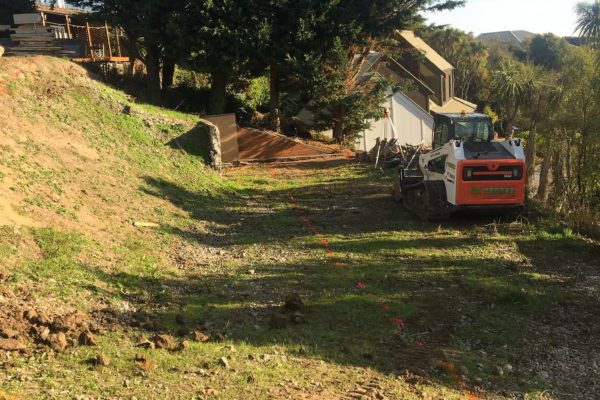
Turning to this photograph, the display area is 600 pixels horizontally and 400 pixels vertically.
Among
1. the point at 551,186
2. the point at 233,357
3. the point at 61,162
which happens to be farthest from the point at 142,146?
the point at 551,186

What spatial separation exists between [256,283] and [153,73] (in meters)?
20.5

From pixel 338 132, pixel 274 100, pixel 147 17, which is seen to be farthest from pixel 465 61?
pixel 147 17

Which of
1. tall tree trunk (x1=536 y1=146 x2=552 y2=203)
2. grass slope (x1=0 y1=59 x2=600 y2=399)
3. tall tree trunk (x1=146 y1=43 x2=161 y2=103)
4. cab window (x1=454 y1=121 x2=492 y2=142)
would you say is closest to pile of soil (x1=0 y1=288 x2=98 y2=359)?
grass slope (x1=0 y1=59 x2=600 y2=399)

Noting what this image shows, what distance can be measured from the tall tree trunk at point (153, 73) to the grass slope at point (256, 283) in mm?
10727

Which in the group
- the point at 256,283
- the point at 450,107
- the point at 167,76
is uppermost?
the point at 167,76

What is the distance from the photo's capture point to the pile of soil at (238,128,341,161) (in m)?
25.5

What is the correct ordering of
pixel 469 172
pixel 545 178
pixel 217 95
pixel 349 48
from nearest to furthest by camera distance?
1. pixel 469 172
2. pixel 545 178
3. pixel 349 48
4. pixel 217 95

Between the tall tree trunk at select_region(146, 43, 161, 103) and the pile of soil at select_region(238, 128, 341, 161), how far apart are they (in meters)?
4.71

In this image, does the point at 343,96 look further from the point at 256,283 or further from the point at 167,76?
the point at 256,283

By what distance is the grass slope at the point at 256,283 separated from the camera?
19.0ft

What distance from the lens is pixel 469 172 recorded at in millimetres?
12711

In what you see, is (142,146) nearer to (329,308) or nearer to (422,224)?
(422,224)

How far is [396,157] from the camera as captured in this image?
23391 mm

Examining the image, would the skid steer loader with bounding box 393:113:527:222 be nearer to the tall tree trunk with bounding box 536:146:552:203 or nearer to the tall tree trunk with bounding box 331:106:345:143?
the tall tree trunk with bounding box 536:146:552:203
